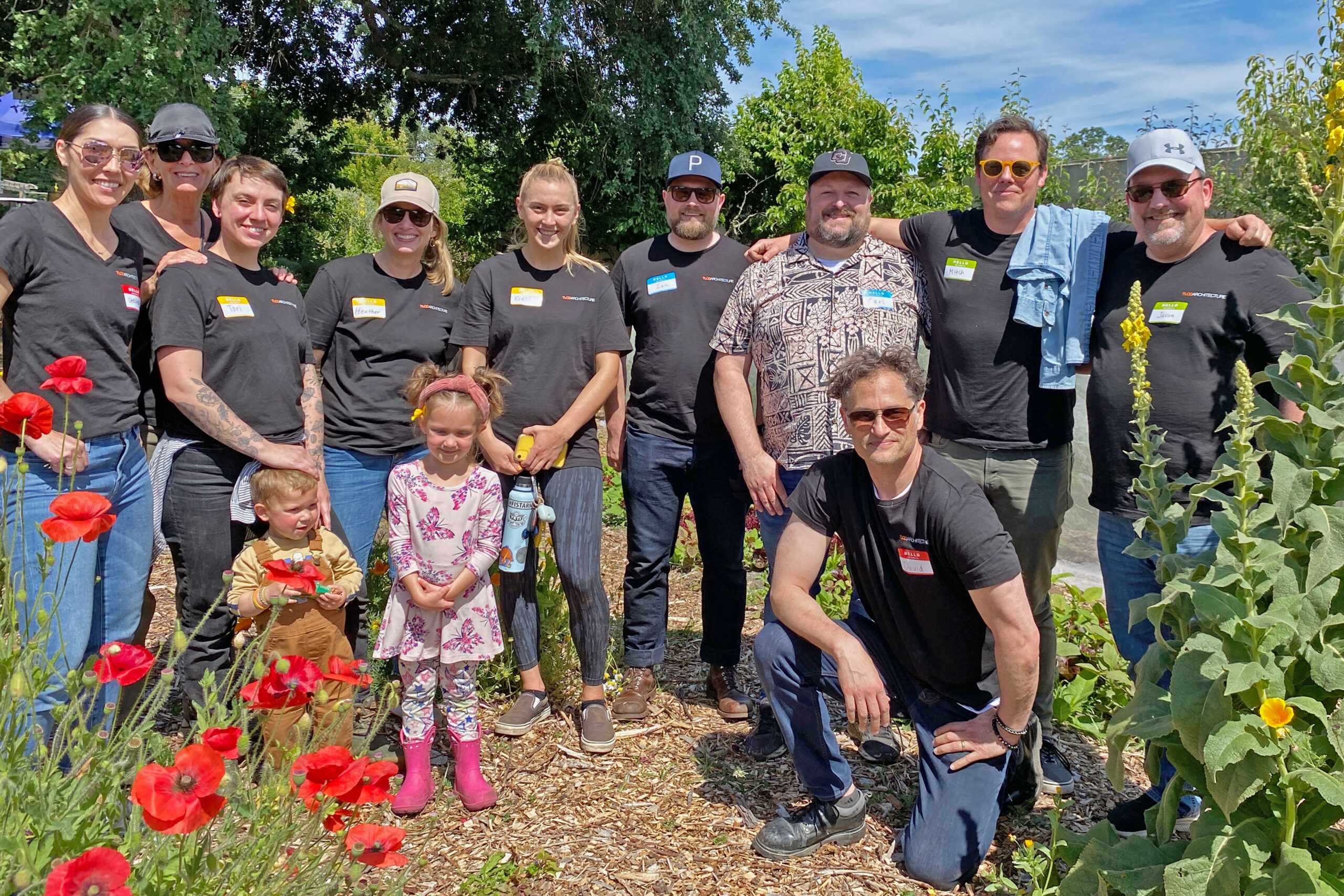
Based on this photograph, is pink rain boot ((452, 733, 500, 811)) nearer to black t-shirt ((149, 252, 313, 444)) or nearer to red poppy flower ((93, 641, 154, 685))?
black t-shirt ((149, 252, 313, 444))

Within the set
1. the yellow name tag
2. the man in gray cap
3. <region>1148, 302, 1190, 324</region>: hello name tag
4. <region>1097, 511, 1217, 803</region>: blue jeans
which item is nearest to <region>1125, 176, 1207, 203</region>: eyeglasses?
the man in gray cap

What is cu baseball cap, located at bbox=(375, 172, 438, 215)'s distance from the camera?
3.94 metres

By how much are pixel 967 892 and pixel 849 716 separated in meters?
0.68

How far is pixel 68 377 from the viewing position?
92.8 inches

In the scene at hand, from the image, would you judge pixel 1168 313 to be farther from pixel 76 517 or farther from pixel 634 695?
pixel 76 517

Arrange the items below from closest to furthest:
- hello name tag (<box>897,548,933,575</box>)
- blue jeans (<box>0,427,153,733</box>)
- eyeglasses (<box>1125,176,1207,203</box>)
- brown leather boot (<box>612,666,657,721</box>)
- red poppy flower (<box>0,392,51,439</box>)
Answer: red poppy flower (<box>0,392,51,439</box>) < blue jeans (<box>0,427,153,733</box>) < hello name tag (<box>897,548,933,575</box>) < eyeglasses (<box>1125,176,1207,203</box>) < brown leather boot (<box>612,666,657,721</box>)

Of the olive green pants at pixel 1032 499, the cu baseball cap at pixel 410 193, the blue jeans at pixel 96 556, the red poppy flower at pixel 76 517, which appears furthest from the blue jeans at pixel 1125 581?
the blue jeans at pixel 96 556

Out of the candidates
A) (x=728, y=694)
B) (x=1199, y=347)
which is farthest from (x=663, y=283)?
(x=1199, y=347)

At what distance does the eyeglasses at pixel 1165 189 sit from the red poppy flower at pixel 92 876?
3.48m

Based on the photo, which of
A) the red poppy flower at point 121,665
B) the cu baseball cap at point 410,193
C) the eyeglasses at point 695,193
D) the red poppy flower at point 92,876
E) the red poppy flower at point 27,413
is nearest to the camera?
the red poppy flower at point 92,876

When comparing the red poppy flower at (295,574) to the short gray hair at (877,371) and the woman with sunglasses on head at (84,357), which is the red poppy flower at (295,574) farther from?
the short gray hair at (877,371)

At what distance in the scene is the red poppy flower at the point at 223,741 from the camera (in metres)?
1.57

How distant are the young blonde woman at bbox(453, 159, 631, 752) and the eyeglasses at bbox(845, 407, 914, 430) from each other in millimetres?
1364

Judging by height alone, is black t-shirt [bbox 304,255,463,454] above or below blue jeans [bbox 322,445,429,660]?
above
